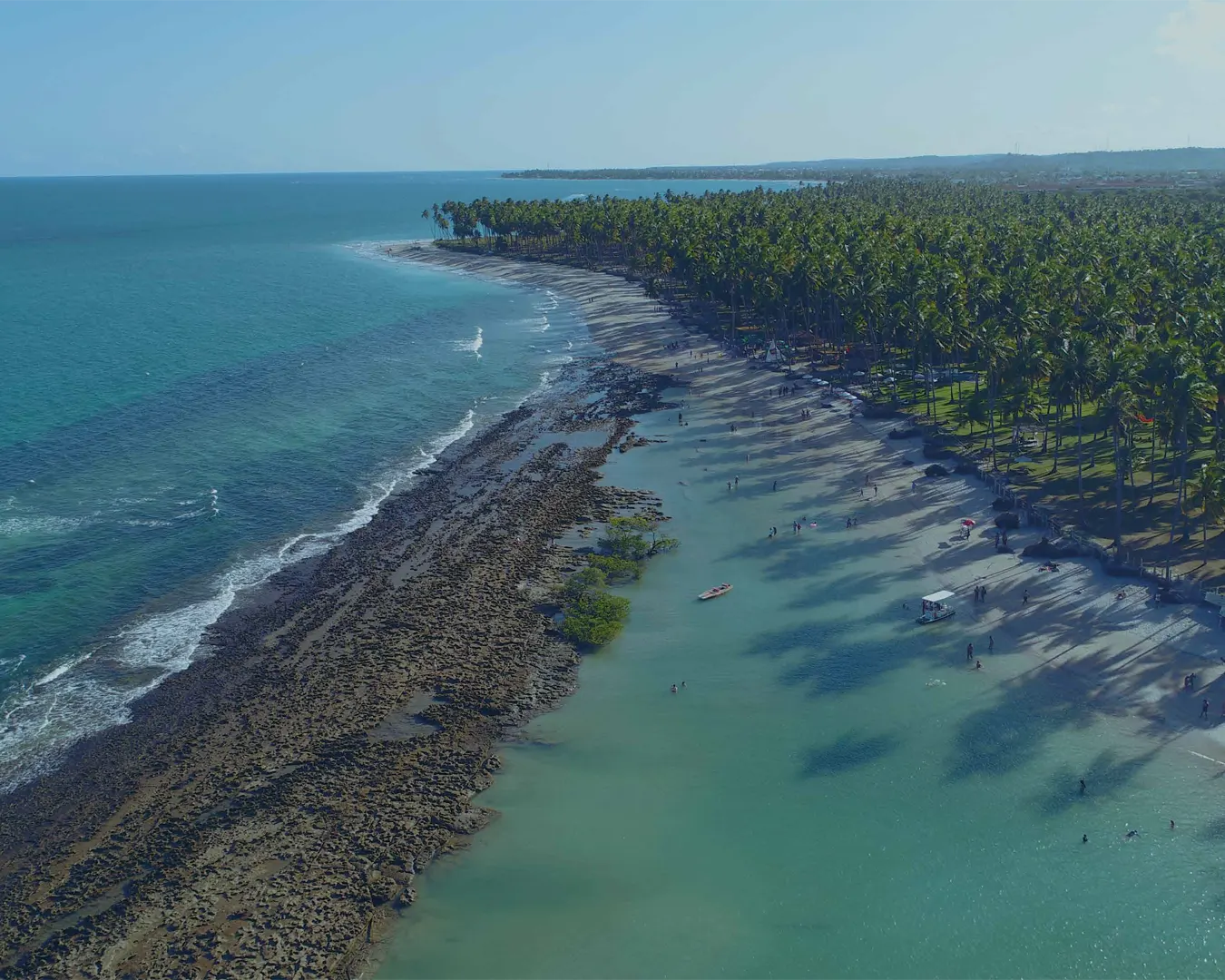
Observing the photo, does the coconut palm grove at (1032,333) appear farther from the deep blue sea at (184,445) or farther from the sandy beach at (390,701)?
the deep blue sea at (184,445)

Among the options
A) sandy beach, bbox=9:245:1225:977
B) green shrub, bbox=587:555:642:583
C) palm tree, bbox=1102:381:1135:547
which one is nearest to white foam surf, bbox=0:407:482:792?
sandy beach, bbox=9:245:1225:977

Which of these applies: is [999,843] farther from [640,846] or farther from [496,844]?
[496,844]

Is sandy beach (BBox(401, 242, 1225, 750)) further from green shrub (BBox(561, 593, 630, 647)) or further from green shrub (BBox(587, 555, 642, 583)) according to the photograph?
green shrub (BBox(561, 593, 630, 647))

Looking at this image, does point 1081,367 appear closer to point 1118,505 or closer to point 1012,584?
point 1118,505

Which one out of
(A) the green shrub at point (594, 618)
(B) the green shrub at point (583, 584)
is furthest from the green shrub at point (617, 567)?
(A) the green shrub at point (594, 618)

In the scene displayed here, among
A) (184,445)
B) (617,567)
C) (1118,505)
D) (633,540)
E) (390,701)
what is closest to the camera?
(390,701)

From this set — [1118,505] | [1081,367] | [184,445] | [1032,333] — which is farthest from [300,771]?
[1032,333]
